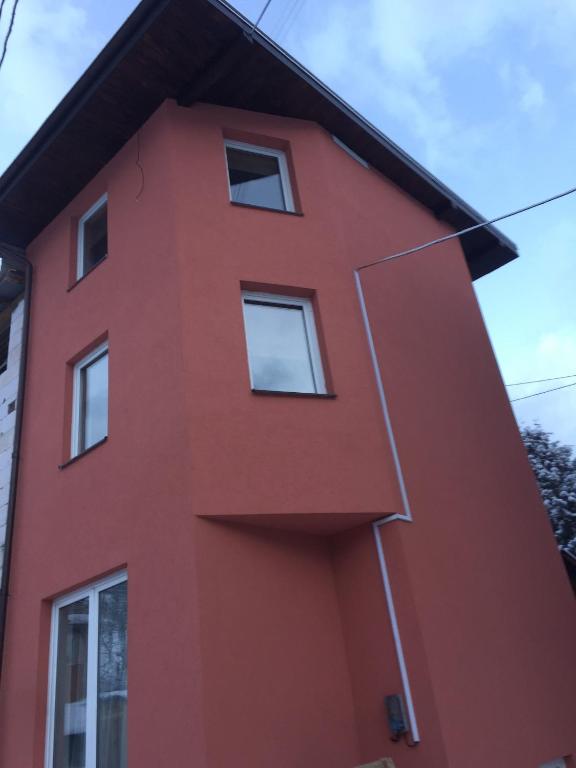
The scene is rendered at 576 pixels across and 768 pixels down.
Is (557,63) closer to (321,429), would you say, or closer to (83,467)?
(321,429)

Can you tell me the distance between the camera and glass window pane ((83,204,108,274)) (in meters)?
9.04

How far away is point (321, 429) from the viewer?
655 cm

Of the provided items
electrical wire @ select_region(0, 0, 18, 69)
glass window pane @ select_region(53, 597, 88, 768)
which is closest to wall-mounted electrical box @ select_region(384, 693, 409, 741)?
glass window pane @ select_region(53, 597, 88, 768)

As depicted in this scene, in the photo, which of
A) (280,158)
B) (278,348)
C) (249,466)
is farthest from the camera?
(280,158)

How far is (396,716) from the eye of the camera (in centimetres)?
563

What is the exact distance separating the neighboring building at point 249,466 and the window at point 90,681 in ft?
0.09

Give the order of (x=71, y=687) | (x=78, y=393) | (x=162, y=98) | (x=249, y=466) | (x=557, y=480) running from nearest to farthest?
(x=249, y=466), (x=71, y=687), (x=78, y=393), (x=162, y=98), (x=557, y=480)

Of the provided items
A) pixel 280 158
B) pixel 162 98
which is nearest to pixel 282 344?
pixel 280 158

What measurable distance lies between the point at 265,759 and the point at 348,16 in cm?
731

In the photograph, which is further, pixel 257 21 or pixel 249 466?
pixel 257 21

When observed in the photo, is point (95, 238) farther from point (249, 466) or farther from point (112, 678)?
point (112, 678)

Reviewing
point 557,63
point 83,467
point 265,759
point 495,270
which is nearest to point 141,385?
point 83,467

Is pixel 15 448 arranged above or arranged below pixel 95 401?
below

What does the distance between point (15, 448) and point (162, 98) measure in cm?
455
